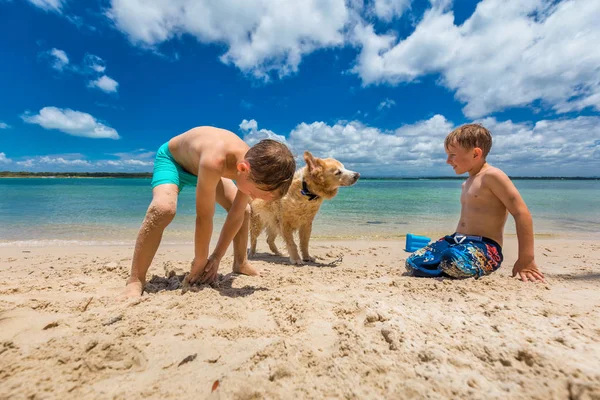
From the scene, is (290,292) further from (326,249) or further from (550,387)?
(326,249)

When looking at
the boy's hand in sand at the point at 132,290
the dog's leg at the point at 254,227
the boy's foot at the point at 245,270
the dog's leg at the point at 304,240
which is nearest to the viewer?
the boy's hand in sand at the point at 132,290

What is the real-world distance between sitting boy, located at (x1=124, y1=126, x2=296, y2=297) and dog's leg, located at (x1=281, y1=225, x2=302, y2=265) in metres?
1.65

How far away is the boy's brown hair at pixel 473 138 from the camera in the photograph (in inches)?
131

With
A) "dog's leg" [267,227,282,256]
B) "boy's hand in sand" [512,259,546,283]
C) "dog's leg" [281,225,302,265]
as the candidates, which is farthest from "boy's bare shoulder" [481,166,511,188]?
"dog's leg" [267,227,282,256]

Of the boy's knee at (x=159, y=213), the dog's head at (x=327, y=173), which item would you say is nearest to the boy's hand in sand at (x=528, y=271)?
the dog's head at (x=327, y=173)

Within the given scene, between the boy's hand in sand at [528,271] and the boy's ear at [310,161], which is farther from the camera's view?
the boy's ear at [310,161]

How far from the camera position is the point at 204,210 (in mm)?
2600

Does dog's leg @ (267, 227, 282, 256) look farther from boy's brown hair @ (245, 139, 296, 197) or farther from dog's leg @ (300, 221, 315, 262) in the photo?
boy's brown hair @ (245, 139, 296, 197)

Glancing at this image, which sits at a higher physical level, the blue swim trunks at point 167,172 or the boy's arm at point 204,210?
the blue swim trunks at point 167,172

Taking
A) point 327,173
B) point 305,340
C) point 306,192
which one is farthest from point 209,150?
point 327,173

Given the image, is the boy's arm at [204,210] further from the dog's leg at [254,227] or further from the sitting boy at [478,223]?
the dog's leg at [254,227]

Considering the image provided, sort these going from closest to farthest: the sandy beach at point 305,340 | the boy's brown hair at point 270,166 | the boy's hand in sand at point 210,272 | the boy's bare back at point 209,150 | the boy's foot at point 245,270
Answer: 1. the sandy beach at point 305,340
2. the boy's brown hair at point 270,166
3. the boy's bare back at point 209,150
4. the boy's hand in sand at point 210,272
5. the boy's foot at point 245,270

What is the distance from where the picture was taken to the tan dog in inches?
187

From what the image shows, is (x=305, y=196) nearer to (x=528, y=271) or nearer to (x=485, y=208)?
(x=485, y=208)
